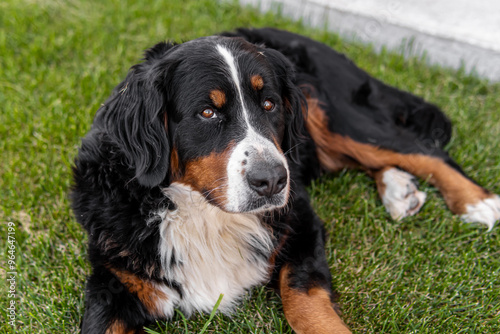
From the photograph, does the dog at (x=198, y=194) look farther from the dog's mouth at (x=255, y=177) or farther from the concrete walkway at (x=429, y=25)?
the concrete walkway at (x=429, y=25)

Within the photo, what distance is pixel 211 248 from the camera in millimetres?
2492

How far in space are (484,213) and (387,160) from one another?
0.70 m

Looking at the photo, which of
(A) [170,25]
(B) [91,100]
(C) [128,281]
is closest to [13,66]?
(B) [91,100]

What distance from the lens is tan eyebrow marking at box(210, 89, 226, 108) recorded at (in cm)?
219

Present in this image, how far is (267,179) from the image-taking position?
6.68 feet

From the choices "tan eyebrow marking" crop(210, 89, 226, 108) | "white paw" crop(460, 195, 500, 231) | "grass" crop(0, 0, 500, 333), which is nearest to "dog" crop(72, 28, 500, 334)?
"tan eyebrow marking" crop(210, 89, 226, 108)

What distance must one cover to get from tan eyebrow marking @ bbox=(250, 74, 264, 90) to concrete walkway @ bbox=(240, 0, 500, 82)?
2.88m

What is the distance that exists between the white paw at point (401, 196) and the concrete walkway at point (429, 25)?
190 cm

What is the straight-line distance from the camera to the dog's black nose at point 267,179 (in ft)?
6.66

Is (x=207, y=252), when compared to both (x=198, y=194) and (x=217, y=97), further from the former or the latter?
(x=217, y=97)

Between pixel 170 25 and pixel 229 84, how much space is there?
3.15 m

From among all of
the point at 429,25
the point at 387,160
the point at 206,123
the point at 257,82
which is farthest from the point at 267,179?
the point at 429,25

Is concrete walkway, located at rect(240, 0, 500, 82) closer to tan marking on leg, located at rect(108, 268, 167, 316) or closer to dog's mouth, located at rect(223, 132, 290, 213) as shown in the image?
dog's mouth, located at rect(223, 132, 290, 213)

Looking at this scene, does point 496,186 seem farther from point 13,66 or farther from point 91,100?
point 13,66
